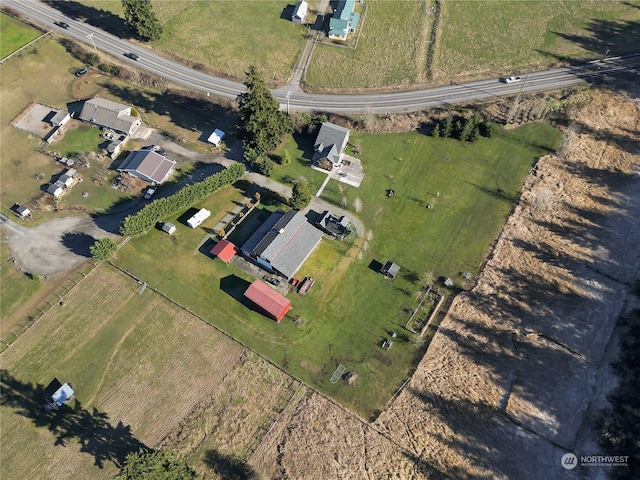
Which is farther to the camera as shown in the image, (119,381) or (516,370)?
(119,381)

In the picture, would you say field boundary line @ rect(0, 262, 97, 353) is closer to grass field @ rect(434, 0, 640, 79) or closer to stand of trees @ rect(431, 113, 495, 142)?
stand of trees @ rect(431, 113, 495, 142)

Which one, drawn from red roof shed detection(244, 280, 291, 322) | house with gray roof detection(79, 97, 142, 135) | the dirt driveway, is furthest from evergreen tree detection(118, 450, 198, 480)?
house with gray roof detection(79, 97, 142, 135)

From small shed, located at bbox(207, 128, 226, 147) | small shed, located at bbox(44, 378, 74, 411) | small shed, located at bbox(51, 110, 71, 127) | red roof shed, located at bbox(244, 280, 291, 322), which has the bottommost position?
small shed, located at bbox(44, 378, 74, 411)

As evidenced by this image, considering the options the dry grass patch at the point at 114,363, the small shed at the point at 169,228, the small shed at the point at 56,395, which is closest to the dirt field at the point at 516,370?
the dry grass patch at the point at 114,363

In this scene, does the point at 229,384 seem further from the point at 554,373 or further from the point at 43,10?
the point at 43,10

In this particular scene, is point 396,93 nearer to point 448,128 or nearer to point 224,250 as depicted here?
point 448,128

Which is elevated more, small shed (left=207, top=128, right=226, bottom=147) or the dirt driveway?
small shed (left=207, top=128, right=226, bottom=147)

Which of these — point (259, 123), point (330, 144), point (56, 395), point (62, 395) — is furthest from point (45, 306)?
point (330, 144)
